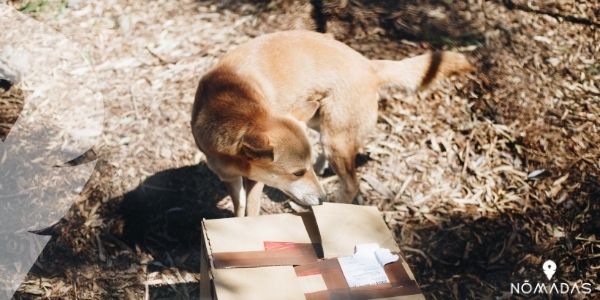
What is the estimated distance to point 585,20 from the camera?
610cm

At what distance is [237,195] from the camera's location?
4.50 m

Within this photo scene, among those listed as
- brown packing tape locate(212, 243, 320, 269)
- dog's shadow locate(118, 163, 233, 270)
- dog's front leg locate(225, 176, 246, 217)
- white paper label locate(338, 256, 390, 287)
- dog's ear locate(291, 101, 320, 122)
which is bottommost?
dog's shadow locate(118, 163, 233, 270)

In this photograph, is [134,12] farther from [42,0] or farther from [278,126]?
[278,126]

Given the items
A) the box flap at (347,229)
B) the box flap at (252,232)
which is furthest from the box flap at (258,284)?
the box flap at (347,229)

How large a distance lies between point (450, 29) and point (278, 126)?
272cm

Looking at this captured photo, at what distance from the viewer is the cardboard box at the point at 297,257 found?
110 inches

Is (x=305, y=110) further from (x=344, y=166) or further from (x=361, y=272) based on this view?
(x=361, y=272)

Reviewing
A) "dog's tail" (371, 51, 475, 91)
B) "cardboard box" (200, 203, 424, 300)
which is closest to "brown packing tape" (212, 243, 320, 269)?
"cardboard box" (200, 203, 424, 300)

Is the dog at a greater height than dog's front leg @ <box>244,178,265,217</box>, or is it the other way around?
the dog

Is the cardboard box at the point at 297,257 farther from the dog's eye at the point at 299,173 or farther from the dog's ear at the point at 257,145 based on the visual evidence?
the dog's eye at the point at 299,173

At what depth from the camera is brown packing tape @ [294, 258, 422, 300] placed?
9.14 feet

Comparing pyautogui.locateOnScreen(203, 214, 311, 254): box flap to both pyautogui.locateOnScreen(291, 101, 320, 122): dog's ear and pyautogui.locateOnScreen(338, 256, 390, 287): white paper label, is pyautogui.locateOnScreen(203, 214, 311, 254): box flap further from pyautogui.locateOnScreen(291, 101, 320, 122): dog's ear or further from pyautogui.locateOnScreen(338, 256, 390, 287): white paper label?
pyautogui.locateOnScreen(291, 101, 320, 122): dog's ear

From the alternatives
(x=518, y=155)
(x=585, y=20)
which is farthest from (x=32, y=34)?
(x=585, y=20)

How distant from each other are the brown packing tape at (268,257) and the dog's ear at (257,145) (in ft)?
3.39
